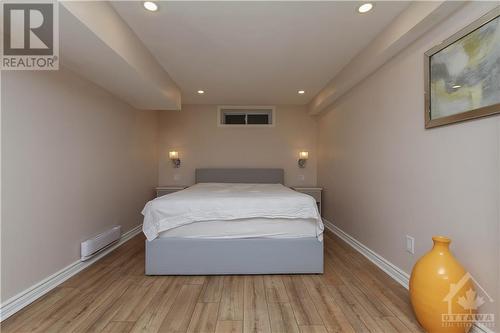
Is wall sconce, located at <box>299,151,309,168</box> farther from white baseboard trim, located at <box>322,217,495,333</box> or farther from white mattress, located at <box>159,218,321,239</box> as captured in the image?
white mattress, located at <box>159,218,321,239</box>

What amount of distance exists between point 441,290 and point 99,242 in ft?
9.80

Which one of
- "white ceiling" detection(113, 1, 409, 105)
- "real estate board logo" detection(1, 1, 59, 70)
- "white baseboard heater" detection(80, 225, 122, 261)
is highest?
"white ceiling" detection(113, 1, 409, 105)

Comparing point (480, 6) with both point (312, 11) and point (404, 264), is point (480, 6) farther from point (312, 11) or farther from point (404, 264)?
point (404, 264)

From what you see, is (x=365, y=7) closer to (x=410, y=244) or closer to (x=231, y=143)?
(x=410, y=244)

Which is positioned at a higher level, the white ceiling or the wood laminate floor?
the white ceiling

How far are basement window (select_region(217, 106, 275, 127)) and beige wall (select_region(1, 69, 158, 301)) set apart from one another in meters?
1.88

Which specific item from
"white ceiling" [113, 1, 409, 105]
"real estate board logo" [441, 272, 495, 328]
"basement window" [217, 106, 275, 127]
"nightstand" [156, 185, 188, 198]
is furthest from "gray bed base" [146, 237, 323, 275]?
"basement window" [217, 106, 275, 127]

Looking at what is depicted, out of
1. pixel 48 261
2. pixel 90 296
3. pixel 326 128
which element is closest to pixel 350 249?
pixel 326 128

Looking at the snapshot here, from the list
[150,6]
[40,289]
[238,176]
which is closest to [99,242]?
[40,289]

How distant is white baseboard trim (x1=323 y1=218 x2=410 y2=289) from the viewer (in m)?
2.02

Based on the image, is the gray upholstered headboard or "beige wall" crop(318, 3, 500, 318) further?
the gray upholstered headboard

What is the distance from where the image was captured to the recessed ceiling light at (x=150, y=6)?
1.69m

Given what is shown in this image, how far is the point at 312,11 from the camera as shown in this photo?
179cm

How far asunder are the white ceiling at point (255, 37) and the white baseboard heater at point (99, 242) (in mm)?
2070
